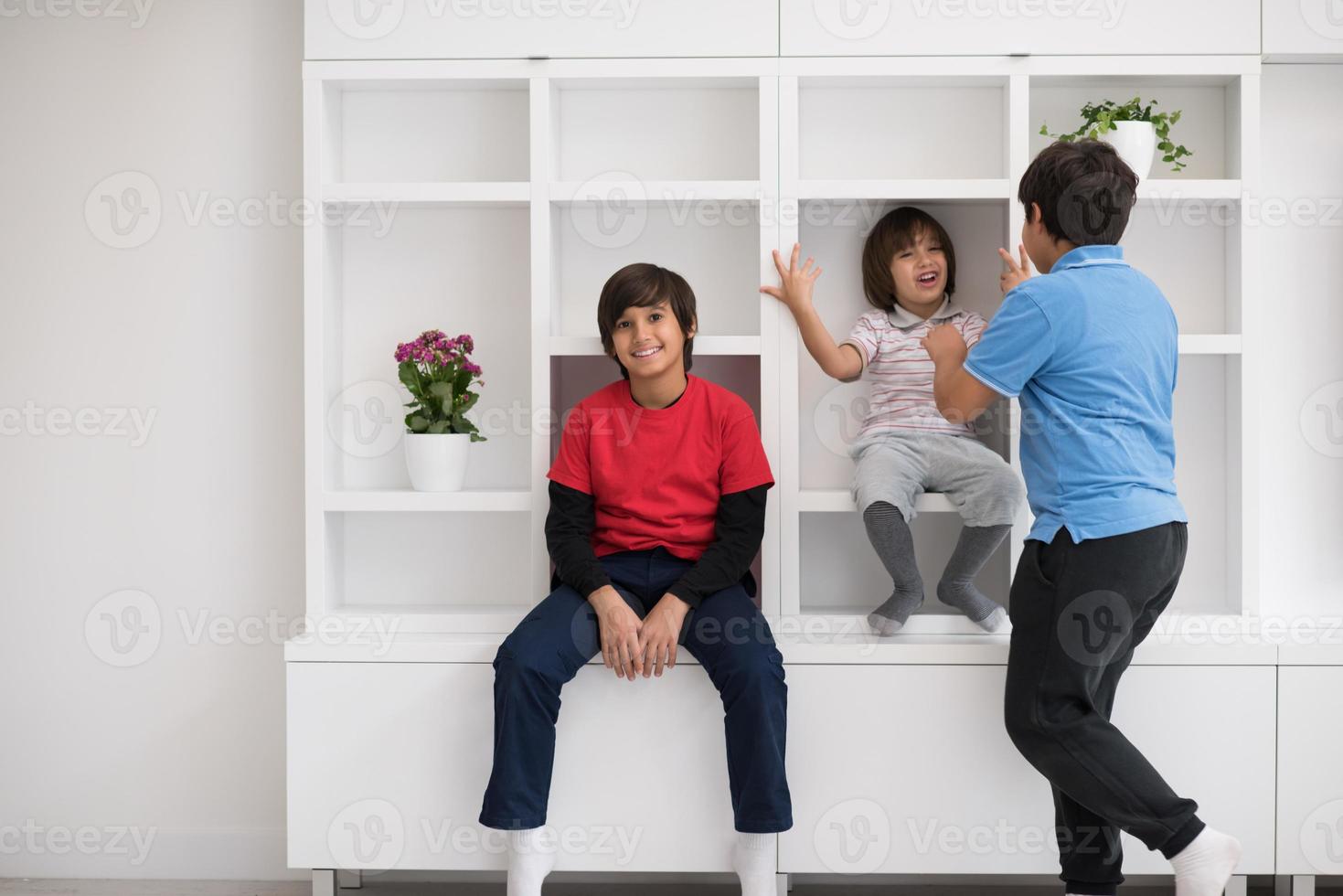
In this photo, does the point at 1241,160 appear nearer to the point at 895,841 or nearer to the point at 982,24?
the point at 982,24

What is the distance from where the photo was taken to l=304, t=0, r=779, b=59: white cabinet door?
1929 millimetres

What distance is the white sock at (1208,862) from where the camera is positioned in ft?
4.82

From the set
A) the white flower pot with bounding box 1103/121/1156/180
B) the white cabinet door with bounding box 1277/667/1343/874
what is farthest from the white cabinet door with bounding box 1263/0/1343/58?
the white cabinet door with bounding box 1277/667/1343/874

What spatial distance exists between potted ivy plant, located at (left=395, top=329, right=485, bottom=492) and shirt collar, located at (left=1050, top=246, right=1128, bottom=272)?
107 centimetres

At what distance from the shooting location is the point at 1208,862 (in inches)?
57.7

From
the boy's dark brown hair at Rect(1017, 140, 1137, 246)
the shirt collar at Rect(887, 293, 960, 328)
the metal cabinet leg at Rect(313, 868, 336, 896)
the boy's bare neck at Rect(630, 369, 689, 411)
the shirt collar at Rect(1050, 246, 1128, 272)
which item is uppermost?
the boy's dark brown hair at Rect(1017, 140, 1137, 246)

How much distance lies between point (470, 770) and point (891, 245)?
1.28m

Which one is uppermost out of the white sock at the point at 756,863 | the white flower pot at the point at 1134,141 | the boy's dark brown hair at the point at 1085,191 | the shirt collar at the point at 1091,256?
the white flower pot at the point at 1134,141

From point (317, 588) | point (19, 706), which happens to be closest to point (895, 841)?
→ point (317, 588)

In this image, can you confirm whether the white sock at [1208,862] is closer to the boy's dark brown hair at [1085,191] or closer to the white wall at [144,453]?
the boy's dark brown hair at [1085,191]

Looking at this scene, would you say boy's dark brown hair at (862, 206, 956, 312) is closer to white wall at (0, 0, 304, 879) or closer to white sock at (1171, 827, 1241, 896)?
white sock at (1171, 827, 1241, 896)

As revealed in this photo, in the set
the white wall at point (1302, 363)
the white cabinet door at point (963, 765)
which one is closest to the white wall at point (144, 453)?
the white cabinet door at point (963, 765)

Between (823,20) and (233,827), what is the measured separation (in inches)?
79.4

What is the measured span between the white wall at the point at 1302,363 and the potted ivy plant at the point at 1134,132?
29 cm
